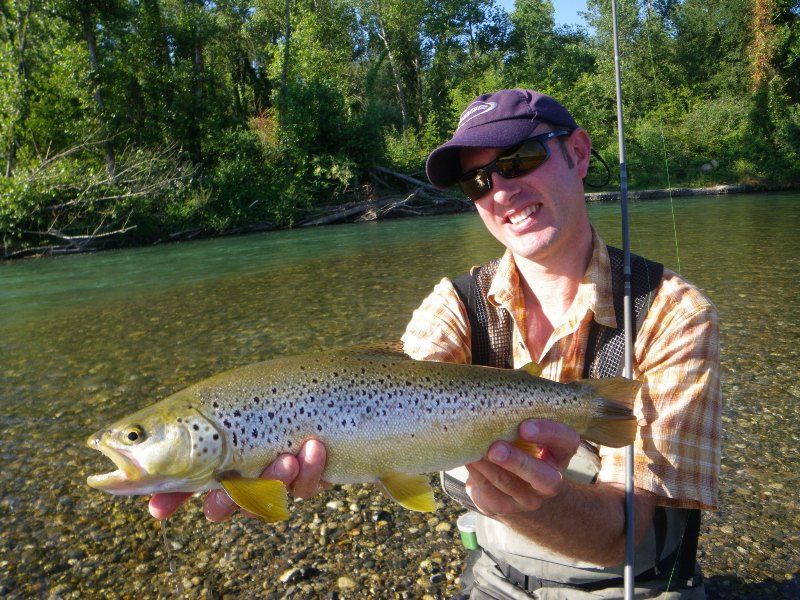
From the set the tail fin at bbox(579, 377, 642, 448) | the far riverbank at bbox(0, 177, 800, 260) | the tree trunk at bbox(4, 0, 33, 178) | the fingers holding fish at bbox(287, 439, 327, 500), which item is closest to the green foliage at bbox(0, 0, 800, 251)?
the tree trunk at bbox(4, 0, 33, 178)

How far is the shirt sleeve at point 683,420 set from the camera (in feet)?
6.79

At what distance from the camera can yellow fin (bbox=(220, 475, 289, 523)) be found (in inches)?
76.6

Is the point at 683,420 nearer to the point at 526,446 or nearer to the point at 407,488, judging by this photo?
the point at 526,446

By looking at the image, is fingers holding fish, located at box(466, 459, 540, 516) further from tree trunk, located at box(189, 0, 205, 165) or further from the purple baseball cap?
tree trunk, located at box(189, 0, 205, 165)

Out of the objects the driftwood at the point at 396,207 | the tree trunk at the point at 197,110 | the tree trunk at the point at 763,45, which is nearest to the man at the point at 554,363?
the driftwood at the point at 396,207

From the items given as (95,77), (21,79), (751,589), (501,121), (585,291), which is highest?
(95,77)

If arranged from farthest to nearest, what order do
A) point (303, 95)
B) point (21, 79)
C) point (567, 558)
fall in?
1. point (303, 95)
2. point (21, 79)
3. point (567, 558)

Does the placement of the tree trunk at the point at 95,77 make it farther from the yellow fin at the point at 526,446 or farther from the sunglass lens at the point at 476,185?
the yellow fin at the point at 526,446

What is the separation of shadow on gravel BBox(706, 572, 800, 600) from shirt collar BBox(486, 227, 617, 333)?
62.6 inches

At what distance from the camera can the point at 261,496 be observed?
1982 millimetres

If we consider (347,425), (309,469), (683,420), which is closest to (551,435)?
(683,420)

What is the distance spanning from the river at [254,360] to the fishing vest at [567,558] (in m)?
0.82

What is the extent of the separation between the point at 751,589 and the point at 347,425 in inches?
86.8

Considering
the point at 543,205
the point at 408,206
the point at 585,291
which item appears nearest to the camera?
the point at 585,291
